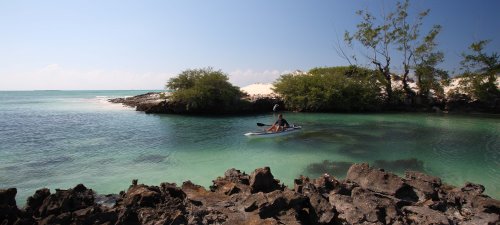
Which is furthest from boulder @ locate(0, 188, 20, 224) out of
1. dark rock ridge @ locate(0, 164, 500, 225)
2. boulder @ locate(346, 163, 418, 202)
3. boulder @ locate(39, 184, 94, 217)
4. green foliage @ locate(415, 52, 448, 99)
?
green foliage @ locate(415, 52, 448, 99)

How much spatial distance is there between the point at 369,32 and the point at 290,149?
31.0 m

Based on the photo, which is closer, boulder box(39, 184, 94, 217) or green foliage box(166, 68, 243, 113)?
boulder box(39, 184, 94, 217)

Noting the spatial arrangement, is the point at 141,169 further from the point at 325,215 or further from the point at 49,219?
the point at 325,215

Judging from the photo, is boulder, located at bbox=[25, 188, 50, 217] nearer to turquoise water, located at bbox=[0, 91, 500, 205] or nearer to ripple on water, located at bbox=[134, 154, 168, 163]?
turquoise water, located at bbox=[0, 91, 500, 205]

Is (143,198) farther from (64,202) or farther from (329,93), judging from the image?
(329,93)

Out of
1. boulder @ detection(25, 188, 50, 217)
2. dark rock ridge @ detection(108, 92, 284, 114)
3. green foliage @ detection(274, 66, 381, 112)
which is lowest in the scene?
boulder @ detection(25, 188, 50, 217)

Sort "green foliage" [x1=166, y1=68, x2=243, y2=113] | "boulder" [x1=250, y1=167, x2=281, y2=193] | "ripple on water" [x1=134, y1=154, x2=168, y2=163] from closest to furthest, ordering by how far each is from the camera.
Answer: "boulder" [x1=250, y1=167, x2=281, y2=193] → "ripple on water" [x1=134, y1=154, x2=168, y2=163] → "green foliage" [x1=166, y1=68, x2=243, y2=113]

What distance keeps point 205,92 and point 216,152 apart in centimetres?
2113

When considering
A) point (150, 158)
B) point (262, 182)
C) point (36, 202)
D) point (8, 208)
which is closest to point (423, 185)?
point (262, 182)

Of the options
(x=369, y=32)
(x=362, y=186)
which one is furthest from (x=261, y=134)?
(x=369, y=32)

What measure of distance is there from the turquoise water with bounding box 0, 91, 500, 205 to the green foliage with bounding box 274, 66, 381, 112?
1173cm

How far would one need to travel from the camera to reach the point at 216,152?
18500 mm

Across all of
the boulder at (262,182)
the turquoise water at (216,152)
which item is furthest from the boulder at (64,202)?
the boulder at (262,182)

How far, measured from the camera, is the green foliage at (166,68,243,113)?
127 ft
